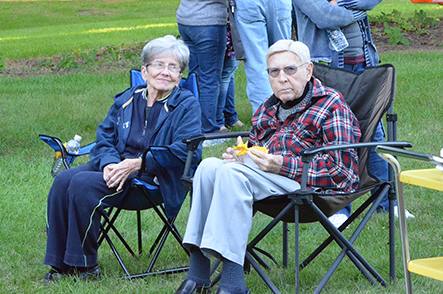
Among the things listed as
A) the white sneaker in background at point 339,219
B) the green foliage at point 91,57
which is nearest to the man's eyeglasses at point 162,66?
the white sneaker in background at point 339,219

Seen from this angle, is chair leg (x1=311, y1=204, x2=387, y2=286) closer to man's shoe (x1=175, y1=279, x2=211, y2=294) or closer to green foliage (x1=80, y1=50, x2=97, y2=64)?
man's shoe (x1=175, y1=279, x2=211, y2=294)

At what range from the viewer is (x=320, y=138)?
3.27 meters

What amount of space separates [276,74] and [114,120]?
1.05 metres

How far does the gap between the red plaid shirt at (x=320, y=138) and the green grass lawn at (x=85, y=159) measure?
550mm

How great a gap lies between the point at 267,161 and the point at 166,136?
77cm

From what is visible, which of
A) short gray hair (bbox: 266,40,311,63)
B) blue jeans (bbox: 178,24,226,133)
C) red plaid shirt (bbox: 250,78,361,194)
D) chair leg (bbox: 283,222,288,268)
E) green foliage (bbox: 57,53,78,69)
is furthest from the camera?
green foliage (bbox: 57,53,78,69)

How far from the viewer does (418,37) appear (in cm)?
1267

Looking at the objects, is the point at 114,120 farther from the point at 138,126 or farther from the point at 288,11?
the point at 288,11

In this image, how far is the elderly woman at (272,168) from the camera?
2.87 meters

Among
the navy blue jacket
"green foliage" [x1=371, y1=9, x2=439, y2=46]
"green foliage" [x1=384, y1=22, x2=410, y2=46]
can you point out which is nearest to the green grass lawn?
the navy blue jacket

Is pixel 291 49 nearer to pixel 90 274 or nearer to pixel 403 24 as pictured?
pixel 90 274

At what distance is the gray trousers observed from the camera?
9.36ft

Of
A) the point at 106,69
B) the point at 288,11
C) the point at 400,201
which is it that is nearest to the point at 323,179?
the point at 400,201

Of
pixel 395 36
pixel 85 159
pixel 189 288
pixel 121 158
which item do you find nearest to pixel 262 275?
pixel 189 288
